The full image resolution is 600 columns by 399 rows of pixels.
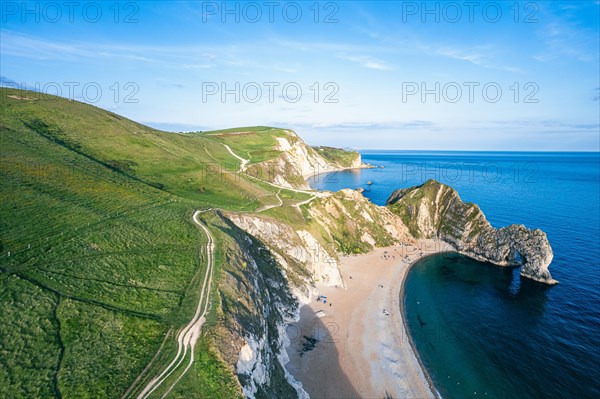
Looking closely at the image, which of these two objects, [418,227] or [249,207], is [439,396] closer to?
[249,207]

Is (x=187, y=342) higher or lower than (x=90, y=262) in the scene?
lower

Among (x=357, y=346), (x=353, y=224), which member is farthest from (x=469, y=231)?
(x=357, y=346)

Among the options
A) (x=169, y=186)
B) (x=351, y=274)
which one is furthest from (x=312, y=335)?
(x=169, y=186)

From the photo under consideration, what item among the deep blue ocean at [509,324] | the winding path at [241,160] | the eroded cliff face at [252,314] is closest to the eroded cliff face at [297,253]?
the eroded cliff face at [252,314]

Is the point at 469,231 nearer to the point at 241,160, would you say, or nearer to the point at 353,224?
the point at 353,224

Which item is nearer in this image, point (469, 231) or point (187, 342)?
point (187, 342)

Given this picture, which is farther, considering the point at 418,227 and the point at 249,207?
the point at 418,227

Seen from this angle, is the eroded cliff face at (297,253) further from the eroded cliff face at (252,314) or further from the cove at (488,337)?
the cove at (488,337)
